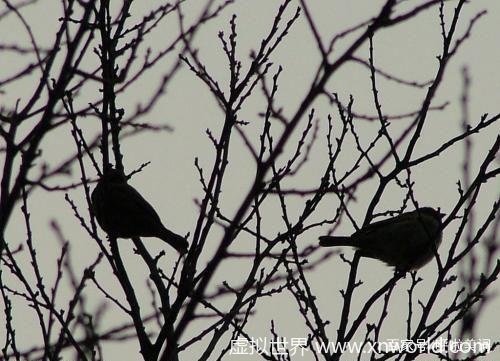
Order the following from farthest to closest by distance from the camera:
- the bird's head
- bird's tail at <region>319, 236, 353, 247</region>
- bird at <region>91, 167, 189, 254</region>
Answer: bird's tail at <region>319, 236, 353, 247</region>
bird at <region>91, 167, 189, 254</region>
the bird's head

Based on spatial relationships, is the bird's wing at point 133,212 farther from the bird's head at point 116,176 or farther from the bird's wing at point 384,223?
the bird's wing at point 384,223

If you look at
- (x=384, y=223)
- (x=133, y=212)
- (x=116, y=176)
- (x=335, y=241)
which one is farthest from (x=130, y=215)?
(x=384, y=223)

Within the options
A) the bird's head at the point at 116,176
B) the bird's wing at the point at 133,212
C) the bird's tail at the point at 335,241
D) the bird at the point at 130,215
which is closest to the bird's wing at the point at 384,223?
the bird's tail at the point at 335,241

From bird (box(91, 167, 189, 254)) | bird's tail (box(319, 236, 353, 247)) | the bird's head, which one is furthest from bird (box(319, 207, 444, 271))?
the bird's head

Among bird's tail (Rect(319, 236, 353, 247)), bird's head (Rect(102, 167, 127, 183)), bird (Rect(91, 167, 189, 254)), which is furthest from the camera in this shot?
bird's tail (Rect(319, 236, 353, 247))

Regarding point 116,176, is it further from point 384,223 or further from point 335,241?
point 384,223

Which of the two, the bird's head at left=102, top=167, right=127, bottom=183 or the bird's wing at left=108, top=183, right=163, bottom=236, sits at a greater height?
the bird's wing at left=108, top=183, right=163, bottom=236

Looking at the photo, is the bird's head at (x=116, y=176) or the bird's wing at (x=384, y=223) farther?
the bird's wing at (x=384, y=223)

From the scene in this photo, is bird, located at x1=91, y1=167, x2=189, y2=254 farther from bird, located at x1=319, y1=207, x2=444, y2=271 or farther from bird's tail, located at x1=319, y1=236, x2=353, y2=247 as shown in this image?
bird, located at x1=319, y1=207, x2=444, y2=271

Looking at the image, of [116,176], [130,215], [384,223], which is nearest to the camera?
[116,176]

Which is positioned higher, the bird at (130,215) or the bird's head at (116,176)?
the bird at (130,215)

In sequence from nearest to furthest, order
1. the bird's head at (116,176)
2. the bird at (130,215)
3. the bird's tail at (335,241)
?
the bird's head at (116,176) < the bird at (130,215) < the bird's tail at (335,241)

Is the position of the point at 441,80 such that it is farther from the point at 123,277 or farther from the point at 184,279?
the point at 123,277

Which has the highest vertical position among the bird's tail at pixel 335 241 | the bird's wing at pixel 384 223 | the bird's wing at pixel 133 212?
the bird's wing at pixel 133 212
